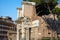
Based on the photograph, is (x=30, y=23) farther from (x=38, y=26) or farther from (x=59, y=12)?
(x=59, y=12)

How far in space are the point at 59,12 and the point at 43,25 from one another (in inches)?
193

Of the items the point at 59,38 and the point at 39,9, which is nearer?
the point at 59,38

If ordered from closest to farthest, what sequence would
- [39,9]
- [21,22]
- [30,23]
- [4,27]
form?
[30,23] < [21,22] < [39,9] < [4,27]

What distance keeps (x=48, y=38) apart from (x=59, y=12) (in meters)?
5.83

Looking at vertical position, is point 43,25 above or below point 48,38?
above

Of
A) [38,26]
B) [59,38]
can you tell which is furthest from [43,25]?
[59,38]

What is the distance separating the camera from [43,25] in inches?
752

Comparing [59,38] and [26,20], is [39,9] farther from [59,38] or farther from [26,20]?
[59,38]

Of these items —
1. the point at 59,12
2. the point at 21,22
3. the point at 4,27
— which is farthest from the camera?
the point at 4,27

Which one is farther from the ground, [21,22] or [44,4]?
[44,4]

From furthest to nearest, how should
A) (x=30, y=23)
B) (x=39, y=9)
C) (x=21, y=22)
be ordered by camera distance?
1. (x=39, y=9)
2. (x=21, y=22)
3. (x=30, y=23)

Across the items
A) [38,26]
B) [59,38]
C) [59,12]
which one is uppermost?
[59,12]

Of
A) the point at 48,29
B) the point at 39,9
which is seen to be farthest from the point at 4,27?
the point at 48,29

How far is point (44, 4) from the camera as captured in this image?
2361 cm
